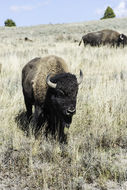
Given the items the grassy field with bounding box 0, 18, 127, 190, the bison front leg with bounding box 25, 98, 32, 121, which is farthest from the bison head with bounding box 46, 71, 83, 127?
the bison front leg with bounding box 25, 98, 32, 121

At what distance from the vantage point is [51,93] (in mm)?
4605

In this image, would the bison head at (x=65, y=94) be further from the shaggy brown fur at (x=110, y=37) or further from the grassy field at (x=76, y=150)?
the shaggy brown fur at (x=110, y=37)

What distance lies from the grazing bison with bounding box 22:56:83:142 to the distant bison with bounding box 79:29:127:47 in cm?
1371

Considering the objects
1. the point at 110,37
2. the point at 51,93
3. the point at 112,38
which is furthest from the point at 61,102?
the point at 110,37

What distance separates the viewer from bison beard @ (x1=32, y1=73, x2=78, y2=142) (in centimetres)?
402

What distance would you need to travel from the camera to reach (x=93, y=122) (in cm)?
534

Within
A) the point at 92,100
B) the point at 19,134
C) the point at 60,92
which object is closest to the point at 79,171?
the point at 60,92

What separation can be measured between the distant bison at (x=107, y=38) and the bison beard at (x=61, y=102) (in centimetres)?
1425

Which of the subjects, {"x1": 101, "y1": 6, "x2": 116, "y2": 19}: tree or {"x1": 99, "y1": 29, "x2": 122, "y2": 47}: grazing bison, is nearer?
{"x1": 99, "y1": 29, "x2": 122, "y2": 47}: grazing bison

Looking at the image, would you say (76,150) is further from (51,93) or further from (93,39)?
(93,39)

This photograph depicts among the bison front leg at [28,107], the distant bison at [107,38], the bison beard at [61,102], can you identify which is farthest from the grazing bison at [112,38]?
the bison beard at [61,102]

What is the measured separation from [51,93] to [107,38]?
16743mm

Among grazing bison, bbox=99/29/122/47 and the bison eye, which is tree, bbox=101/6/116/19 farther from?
the bison eye

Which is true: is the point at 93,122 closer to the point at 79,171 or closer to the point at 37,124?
the point at 37,124
